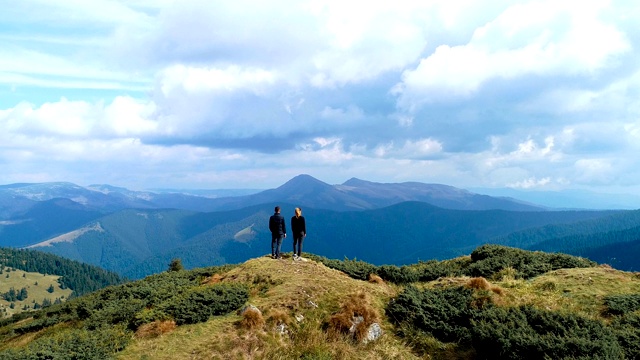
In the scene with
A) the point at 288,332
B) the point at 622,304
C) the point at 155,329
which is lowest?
the point at 155,329

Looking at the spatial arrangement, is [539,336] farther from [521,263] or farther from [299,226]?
[299,226]

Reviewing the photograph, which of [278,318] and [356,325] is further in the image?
[278,318]

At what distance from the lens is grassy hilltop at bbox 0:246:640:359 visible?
14461 mm

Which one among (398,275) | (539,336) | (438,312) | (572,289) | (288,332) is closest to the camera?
(539,336)

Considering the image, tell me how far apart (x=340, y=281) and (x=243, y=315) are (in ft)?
20.3

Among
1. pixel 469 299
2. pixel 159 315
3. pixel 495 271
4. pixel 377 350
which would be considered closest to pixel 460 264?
pixel 495 271

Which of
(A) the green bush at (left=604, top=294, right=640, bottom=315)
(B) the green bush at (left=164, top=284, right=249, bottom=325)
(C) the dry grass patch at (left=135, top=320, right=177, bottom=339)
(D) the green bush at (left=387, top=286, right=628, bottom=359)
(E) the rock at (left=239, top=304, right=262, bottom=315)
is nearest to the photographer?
(D) the green bush at (left=387, top=286, right=628, bottom=359)

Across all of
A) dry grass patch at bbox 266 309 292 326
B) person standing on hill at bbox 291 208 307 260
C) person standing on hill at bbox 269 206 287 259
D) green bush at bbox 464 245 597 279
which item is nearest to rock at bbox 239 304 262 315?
dry grass patch at bbox 266 309 292 326

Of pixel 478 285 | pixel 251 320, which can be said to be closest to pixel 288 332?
pixel 251 320

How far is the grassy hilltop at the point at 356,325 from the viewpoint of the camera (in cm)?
1446

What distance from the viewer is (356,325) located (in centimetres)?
1694

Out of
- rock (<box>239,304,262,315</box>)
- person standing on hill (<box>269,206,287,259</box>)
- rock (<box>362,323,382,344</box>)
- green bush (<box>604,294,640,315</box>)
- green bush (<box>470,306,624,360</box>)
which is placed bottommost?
rock (<box>362,323,382,344</box>)

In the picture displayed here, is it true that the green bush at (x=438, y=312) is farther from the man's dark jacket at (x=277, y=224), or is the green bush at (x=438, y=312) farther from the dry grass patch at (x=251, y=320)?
the man's dark jacket at (x=277, y=224)

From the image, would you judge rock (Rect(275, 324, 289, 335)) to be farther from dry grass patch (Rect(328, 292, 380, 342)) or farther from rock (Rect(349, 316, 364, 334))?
rock (Rect(349, 316, 364, 334))
